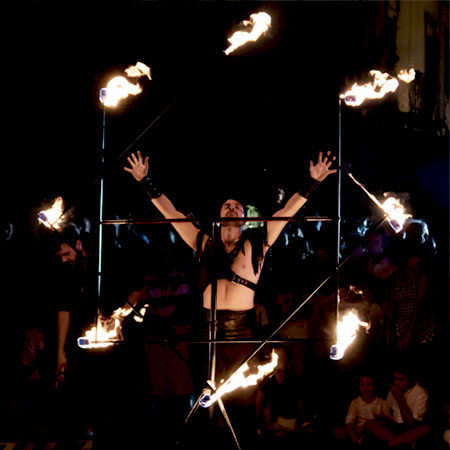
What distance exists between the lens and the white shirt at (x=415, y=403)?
4.80 metres

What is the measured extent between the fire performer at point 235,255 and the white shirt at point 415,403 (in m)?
1.80

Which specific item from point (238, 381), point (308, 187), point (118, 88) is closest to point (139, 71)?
point (118, 88)

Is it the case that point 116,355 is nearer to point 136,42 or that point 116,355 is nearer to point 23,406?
point 23,406

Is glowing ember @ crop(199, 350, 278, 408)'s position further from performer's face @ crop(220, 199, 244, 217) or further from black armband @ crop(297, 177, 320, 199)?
black armband @ crop(297, 177, 320, 199)

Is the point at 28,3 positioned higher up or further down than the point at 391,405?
higher up

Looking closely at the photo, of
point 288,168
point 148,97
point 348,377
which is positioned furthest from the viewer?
point 288,168

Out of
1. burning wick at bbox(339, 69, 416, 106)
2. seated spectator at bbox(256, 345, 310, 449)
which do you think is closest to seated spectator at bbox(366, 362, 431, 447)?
seated spectator at bbox(256, 345, 310, 449)

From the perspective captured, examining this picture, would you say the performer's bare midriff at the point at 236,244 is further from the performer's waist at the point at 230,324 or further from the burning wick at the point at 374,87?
the burning wick at the point at 374,87

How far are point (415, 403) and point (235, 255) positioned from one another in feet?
7.56

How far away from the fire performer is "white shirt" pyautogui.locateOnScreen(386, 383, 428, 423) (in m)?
1.80

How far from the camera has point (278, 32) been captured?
7.32 metres

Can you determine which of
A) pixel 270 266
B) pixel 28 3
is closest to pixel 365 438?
pixel 270 266

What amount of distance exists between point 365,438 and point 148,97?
5121 mm

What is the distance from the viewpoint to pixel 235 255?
167 inches
